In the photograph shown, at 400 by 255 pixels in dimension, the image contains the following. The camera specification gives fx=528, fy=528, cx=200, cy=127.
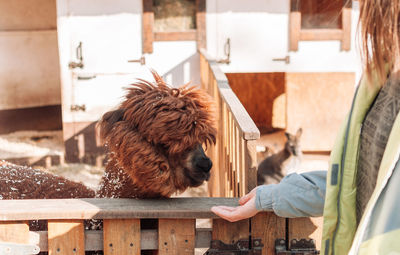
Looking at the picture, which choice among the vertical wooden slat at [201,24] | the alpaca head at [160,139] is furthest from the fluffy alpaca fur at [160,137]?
the vertical wooden slat at [201,24]

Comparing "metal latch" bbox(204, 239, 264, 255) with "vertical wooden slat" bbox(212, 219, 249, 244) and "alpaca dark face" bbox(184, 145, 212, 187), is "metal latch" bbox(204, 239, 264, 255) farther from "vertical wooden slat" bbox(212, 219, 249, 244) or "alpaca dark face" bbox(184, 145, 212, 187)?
"alpaca dark face" bbox(184, 145, 212, 187)

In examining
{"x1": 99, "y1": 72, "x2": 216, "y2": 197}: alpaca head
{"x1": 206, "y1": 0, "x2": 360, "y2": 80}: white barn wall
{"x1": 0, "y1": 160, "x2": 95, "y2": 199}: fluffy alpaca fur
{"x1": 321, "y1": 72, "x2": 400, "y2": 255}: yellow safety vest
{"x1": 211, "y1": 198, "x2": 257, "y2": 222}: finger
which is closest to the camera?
{"x1": 321, "y1": 72, "x2": 400, "y2": 255}: yellow safety vest

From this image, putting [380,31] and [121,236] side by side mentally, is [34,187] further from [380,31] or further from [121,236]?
[380,31]

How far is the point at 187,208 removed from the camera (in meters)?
2.10

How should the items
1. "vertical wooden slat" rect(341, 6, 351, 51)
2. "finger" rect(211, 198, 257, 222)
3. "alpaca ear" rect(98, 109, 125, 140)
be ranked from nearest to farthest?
"finger" rect(211, 198, 257, 222), "alpaca ear" rect(98, 109, 125, 140), "vertical wooden slat" rect(341, 6, 351, 51)

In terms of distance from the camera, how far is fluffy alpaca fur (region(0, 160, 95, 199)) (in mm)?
2803

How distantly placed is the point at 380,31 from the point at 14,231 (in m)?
1.54

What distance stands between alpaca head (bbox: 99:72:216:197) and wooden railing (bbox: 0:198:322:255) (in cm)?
18

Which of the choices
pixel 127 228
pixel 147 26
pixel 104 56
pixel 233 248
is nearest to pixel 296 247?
pixel 233 248

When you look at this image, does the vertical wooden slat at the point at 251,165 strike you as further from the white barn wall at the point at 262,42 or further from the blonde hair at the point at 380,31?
the white barn wall at the point at 262,42

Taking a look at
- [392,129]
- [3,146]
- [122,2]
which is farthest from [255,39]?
[392,129]

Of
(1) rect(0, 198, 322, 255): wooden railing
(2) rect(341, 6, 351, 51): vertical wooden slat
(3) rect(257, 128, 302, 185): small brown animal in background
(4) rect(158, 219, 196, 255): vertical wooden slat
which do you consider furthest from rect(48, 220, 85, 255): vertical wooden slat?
(2) rect(341, 6, 351, 51): vertical wooden slat

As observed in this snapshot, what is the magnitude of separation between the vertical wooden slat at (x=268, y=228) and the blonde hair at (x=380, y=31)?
3.00ft

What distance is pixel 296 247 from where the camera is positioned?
2.17m
